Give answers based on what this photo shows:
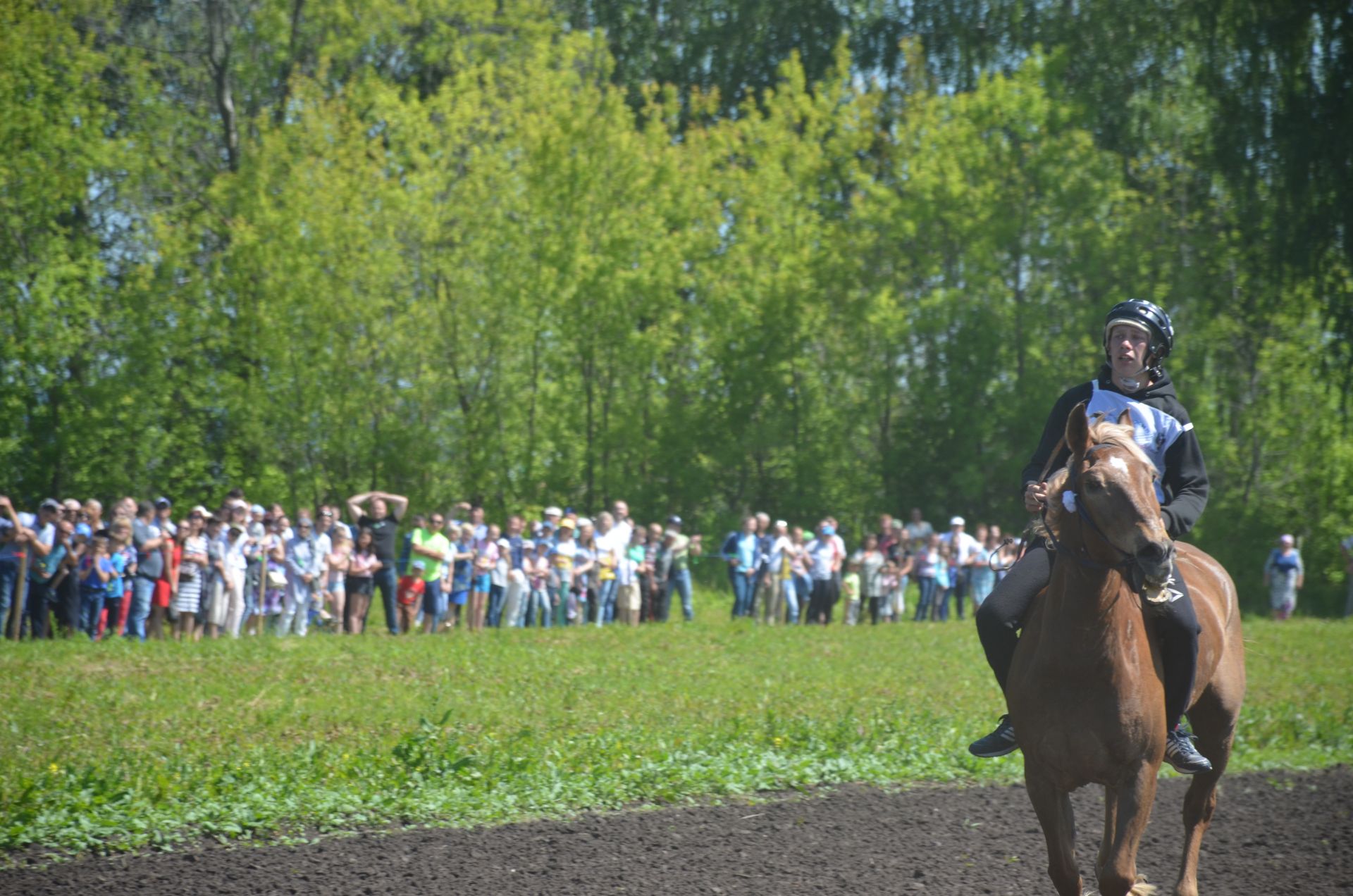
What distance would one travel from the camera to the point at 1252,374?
34.1 metres

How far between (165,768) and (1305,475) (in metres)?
30.5

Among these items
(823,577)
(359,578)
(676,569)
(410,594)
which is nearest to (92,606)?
(359,578)

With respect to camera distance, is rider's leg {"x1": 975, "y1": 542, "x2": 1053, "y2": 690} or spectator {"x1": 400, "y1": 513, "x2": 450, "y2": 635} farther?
spectator {"x1": 400, "y1": 513, "x2": 450, "y2": 635}

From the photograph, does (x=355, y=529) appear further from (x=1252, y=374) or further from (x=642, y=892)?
(x=1252, y=374)

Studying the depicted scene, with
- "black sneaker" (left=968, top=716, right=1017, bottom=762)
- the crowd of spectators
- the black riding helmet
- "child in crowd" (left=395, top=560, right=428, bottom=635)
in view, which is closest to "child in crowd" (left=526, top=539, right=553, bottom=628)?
the crowd of spectators

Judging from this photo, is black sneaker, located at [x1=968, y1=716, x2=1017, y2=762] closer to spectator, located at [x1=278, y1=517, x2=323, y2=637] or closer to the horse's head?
the horse's head

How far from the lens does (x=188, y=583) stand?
17.2 meters

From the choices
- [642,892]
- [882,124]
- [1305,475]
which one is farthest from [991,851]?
[882,124]

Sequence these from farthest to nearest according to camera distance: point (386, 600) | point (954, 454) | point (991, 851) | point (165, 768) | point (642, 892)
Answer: point (954, 454) < point (386, 600) < point (165, 768) < point (991, 851) < point (642, 892)

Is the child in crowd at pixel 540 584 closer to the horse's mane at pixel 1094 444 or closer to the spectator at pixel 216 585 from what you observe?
the spectator at pixel 216 585

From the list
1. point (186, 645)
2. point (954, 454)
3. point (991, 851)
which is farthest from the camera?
point (954, 454)

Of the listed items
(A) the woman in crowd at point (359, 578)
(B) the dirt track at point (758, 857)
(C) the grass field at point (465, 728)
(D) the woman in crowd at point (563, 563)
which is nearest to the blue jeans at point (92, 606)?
(C) the grass field at point (465, 728)

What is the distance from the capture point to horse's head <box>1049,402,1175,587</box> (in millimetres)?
5387

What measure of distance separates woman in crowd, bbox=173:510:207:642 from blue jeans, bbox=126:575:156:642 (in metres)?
0.37
